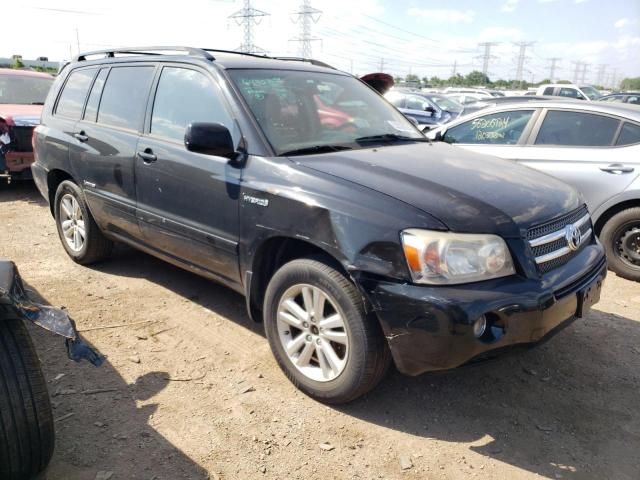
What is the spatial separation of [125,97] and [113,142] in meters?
0.37

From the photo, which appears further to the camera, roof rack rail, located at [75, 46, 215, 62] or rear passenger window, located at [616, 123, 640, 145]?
rear passenger window, located at [616, 123, 640, 145]

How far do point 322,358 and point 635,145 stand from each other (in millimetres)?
3835

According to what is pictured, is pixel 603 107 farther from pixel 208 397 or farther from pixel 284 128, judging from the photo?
pixel 208 397

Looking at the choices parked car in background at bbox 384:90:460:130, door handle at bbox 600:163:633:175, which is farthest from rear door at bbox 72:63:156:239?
parked car in background at bbox 384:90:460:130

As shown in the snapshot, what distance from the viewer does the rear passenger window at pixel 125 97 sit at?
395 centimetres

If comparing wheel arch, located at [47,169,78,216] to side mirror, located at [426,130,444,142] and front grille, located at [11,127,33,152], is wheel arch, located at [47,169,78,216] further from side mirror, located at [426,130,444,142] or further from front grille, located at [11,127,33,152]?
side mirror, located at [426,130,444,142]

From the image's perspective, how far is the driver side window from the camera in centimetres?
564

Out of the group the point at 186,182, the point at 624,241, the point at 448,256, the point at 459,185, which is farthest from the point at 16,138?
the point at 624,241

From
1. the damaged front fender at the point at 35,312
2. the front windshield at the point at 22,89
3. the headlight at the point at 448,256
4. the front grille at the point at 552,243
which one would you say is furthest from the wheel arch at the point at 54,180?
the front windshield at the point at 22,89

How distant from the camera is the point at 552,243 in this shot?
9.18 feet

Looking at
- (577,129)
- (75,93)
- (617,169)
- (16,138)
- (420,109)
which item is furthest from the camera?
(420,109)

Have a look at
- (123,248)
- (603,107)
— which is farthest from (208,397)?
(603,107)

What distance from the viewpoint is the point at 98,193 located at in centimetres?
436

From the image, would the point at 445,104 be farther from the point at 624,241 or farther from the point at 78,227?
the point at 78,227
